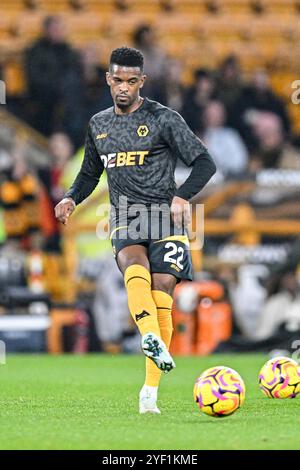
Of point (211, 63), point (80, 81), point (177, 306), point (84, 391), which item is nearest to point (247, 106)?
point (211, 63)

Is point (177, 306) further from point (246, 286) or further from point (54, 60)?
point (54, 60)

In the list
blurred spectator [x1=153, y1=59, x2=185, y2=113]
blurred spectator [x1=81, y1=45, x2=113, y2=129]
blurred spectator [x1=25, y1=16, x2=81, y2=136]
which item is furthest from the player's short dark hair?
blurred spectator [x1=153, y1=59, x2=185, y2=113]

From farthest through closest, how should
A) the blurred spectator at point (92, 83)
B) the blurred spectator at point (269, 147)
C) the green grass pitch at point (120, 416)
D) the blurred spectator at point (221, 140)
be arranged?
the blurred spectator at point (269, 147) < the blurred spectator at point (221, 140) < the blurred spectator at point (92, 83) < the green grass pitch at point (120, 416)

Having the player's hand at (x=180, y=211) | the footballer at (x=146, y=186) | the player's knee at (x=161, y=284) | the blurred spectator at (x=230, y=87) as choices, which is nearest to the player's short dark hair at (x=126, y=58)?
the footballer at (x=146, y=186)

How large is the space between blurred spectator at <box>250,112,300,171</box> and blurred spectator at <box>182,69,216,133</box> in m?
0.84

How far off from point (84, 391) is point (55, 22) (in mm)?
8191

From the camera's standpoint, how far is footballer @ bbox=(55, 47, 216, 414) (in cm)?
748

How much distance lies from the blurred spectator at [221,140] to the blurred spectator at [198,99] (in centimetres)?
12

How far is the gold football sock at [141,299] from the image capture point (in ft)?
23.8

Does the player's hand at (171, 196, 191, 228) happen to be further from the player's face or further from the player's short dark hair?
the player's short dark hair

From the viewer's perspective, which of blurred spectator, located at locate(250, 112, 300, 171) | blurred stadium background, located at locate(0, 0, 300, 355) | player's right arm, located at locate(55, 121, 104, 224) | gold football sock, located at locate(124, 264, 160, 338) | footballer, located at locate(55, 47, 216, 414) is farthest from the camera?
blurred spectator, located at locate(250, 112, 300, 171)

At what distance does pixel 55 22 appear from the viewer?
16438mm

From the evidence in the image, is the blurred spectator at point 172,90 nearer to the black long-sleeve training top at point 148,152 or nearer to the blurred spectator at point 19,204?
the blurred spectator at point 19,204

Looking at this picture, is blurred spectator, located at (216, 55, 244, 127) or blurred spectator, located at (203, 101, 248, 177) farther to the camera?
blurred spectator, located at (216, 55, 244, 127)
